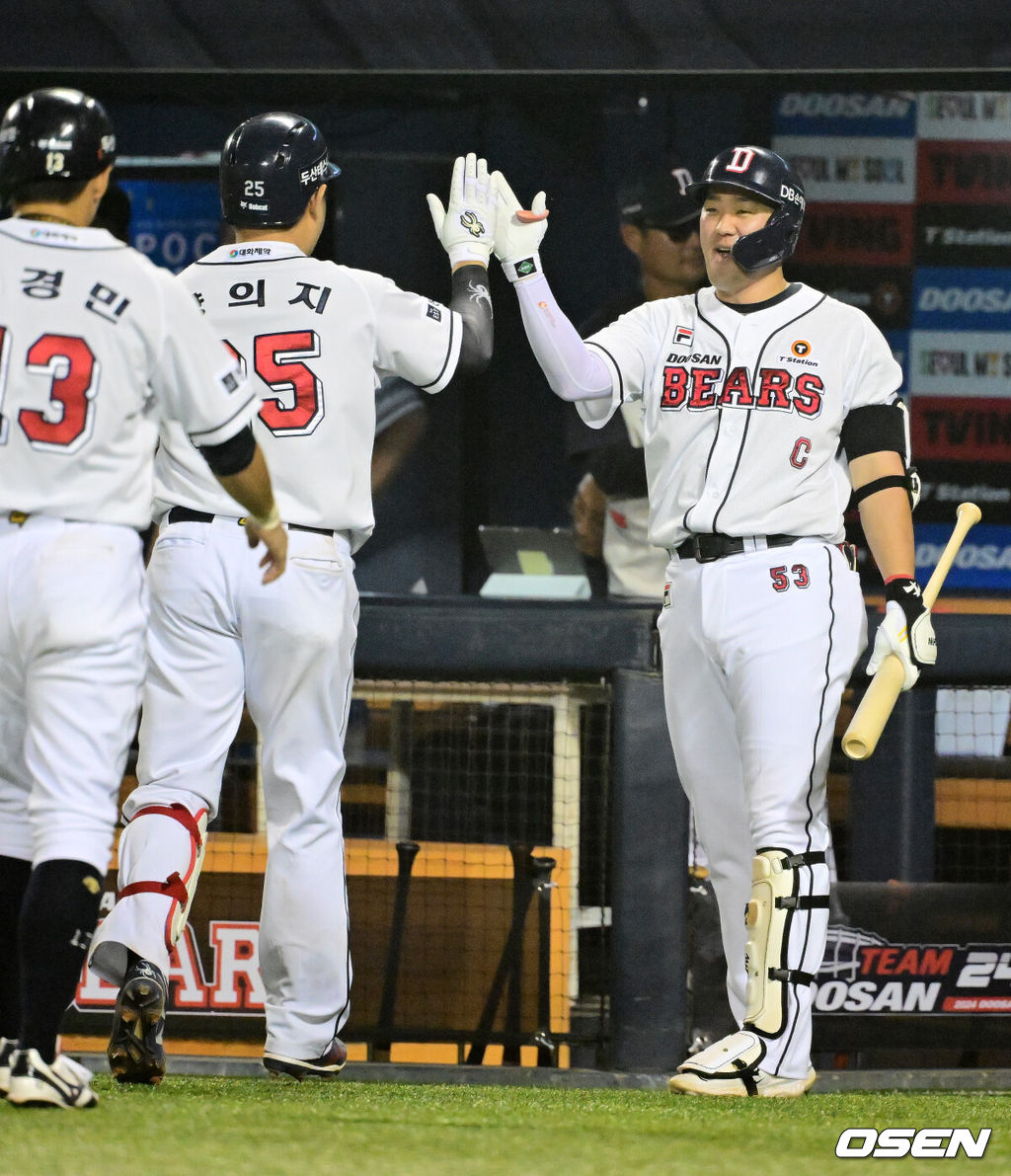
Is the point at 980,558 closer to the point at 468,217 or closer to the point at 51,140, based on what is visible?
the point at 468,217

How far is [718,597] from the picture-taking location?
335cm

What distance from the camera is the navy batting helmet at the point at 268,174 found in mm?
3402

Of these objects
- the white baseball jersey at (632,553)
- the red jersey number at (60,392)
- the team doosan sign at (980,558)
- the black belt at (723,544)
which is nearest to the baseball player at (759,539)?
the black belt at (723,544)

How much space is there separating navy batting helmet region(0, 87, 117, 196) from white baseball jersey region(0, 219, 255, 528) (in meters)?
0.08

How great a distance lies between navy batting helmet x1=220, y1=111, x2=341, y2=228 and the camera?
11.2 ft

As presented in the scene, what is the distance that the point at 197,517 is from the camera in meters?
3.31

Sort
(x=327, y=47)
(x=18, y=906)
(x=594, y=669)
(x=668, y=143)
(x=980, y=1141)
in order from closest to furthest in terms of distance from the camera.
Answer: (x=980, y=1141) → (x=18, y=906) → (x=594, y=669) → (x=327, y=47) → (x=668, y=143)

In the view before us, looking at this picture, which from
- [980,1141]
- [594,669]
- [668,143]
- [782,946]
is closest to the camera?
[980,1141]

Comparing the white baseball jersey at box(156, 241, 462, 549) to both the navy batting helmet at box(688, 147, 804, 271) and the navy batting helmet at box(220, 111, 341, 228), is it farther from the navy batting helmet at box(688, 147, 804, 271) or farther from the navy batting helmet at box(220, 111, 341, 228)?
the navy batting helmet at box(688, 147, 804, 271)

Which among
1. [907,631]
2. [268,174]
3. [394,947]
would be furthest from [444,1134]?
[268,174]

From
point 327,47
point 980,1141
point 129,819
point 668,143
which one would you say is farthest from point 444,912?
point 668,143

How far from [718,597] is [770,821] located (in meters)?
0.43

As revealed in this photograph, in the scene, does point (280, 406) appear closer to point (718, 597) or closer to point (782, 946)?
point (718, 597)

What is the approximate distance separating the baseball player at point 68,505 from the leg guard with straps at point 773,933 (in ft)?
3.90
